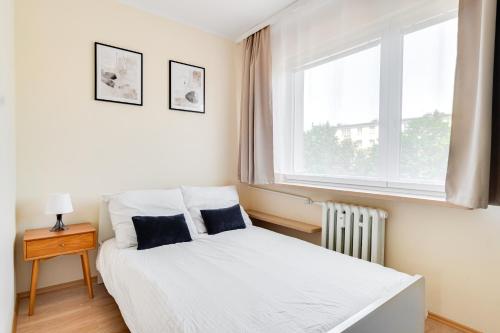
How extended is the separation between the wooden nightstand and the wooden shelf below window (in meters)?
1.63

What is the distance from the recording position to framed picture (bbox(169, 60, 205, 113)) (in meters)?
2.95

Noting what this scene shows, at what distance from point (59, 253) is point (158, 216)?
756mm

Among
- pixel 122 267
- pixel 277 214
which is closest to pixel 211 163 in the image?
pixel 277 214

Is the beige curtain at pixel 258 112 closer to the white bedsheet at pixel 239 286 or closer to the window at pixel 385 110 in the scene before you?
the window at pixel 385 110

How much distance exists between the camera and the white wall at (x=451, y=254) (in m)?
1.66

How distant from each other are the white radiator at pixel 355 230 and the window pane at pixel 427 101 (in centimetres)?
40

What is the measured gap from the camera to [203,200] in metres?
2.74

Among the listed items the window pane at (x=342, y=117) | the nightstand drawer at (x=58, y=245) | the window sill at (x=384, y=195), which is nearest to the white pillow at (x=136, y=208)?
the nightstand drawer at (x=58, y=245)

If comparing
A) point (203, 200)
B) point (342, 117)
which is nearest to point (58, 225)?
point (203, 200)

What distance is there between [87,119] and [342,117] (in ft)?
7.53

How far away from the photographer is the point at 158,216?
7.55 feet

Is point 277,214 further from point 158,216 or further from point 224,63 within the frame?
point 224,63

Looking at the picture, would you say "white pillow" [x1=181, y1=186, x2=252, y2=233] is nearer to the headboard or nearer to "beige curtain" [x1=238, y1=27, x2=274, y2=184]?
"beige curtain" [x1=238, y1=27, x2=274, y2=184]

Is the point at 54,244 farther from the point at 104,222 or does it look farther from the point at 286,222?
the point at 286,222
